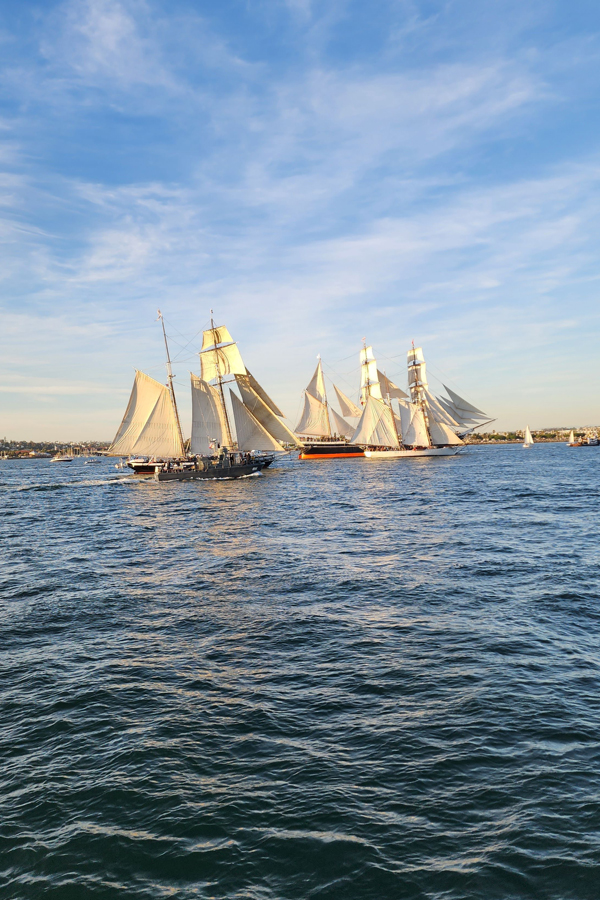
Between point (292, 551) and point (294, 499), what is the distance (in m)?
28.2

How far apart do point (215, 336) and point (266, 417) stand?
2269 cm

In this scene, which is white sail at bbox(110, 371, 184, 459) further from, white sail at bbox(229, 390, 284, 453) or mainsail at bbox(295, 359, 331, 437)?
mainsail at bbox(295, 359, 331, 437)

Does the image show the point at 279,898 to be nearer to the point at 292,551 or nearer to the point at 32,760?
the point at 32,760

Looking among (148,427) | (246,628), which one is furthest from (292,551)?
(148,427)

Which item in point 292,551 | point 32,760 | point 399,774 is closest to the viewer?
point 399,774

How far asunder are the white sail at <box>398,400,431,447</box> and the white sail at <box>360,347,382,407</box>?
21.5m

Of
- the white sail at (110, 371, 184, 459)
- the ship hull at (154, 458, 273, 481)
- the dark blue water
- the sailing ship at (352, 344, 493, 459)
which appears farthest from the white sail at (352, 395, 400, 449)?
the dark blue water

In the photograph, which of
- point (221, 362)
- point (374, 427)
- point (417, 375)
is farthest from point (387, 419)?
point (221, 362)

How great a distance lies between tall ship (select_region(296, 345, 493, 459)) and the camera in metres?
140

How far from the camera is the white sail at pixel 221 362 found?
321 ft

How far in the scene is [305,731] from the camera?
9.80 metres

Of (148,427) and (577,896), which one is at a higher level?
(148,427)

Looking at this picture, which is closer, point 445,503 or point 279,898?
point 279,898

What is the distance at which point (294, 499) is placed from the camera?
5594 centimetres
